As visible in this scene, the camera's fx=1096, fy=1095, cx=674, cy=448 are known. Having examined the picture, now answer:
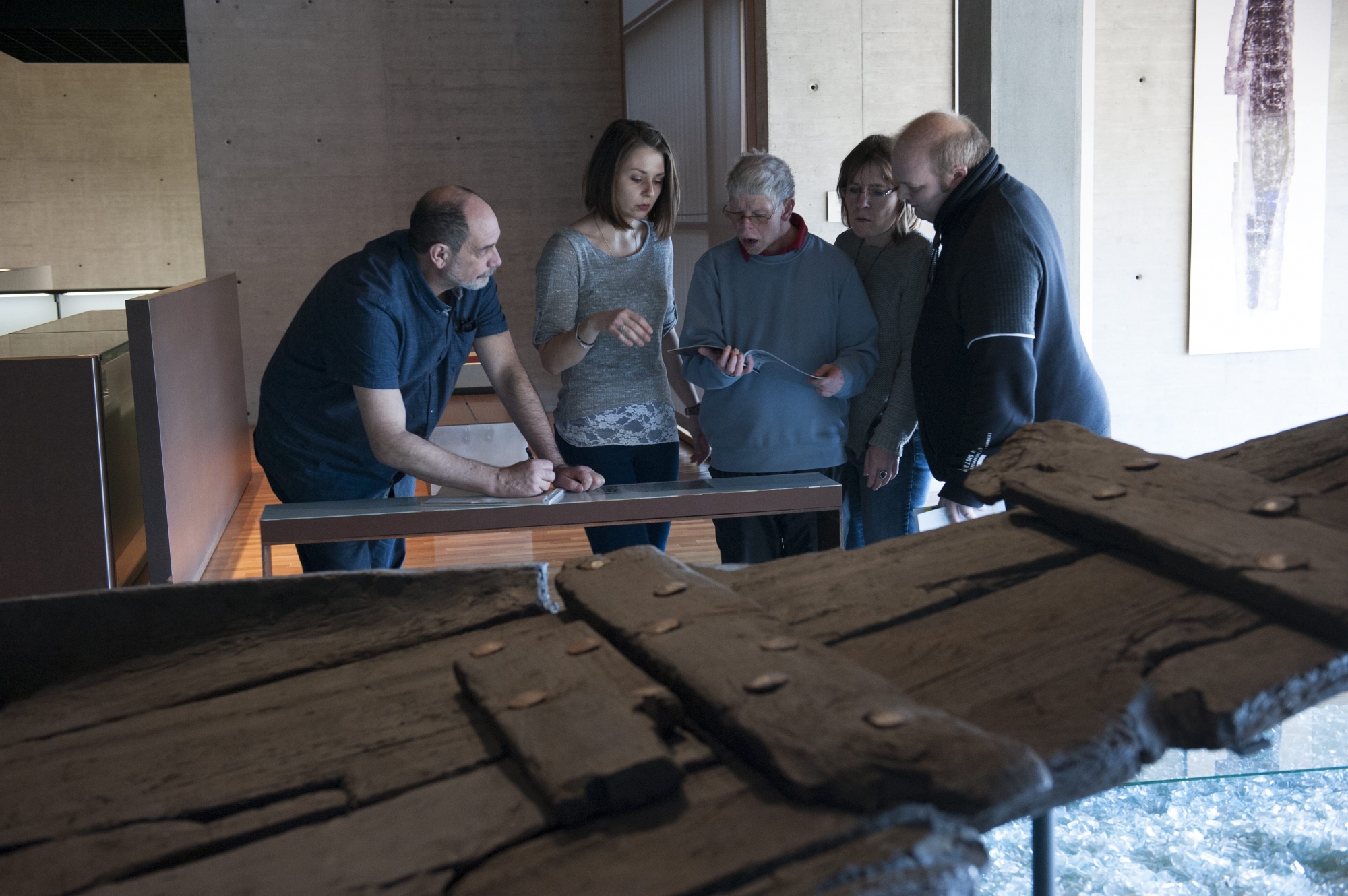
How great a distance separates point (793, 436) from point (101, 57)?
531 inches

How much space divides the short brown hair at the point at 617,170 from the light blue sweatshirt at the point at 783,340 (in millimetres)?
178

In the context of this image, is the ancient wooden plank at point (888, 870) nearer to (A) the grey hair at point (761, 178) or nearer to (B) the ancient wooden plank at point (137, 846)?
(B) the ancient wooden plank at point (137, 846)

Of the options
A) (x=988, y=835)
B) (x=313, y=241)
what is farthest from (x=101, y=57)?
(x=988, y=835)

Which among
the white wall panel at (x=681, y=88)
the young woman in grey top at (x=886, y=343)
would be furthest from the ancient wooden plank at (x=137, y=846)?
the white wall panel at (x=681, y=88)

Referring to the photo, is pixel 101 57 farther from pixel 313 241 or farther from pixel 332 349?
pixel 332 349

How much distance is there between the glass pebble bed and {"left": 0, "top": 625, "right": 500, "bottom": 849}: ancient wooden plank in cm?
210

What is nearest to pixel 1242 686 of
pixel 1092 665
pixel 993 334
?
pixel 1092 665

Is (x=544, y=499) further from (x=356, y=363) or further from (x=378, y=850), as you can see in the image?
(x=378, y=850)

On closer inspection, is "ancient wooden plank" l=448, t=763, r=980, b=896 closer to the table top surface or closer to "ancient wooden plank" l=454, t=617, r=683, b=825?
"ancient wooden plank" l=454, t=617, r=683, b=825

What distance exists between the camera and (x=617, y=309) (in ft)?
8.63

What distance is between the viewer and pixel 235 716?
39.4 inches

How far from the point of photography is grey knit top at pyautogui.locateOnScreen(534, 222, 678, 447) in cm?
270

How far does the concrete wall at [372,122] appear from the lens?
28.1 feet

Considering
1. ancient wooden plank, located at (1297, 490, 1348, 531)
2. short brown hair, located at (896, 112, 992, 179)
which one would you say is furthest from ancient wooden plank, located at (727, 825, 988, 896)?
short brown hair, located at (896, 112, 992, 179)
